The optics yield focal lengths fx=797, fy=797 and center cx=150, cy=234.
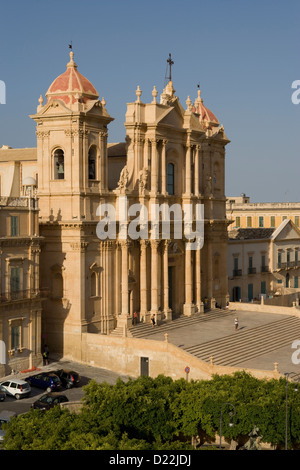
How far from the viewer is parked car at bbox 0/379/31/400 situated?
141 ft

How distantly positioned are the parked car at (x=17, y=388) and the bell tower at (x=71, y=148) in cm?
1240

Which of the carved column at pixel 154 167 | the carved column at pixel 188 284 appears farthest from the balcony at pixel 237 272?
the carved column at pixel 154 167

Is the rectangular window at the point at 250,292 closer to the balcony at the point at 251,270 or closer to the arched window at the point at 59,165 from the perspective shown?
the balcony at the point at 251,270

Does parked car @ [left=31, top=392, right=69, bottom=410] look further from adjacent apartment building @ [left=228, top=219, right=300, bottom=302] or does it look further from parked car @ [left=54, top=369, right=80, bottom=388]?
adjacent apartment building @ [left=228, top=219, right=300, bottom=302]

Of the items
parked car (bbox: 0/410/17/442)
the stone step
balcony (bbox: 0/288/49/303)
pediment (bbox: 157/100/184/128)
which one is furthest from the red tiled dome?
parked car (bbox: 0/410/17/442)

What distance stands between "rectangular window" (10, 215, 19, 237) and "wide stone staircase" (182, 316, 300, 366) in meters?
12.7

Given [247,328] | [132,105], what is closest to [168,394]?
[247,328]

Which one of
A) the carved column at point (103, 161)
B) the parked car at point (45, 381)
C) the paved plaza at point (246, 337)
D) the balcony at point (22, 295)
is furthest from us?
the carved column at point (103, 161)

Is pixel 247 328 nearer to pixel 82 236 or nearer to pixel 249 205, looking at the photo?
pixel 82 236

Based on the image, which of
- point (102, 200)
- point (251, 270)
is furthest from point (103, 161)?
point (251, 270)

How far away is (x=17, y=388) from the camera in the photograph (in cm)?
4312

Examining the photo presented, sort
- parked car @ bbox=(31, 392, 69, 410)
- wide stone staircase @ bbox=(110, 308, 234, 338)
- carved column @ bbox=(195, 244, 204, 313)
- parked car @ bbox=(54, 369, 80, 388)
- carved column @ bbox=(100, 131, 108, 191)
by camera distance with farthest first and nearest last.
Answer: carved column @ bbox=(195, 244, 204, 313) < wide stone staircase @ bbox=(110, 308, 234, 338) < carved column @ bbox=(100, 131, 108, 191) < parked car @ bbox=(54, 369, 80, 388) < parked car @ bbox=(31, 392, 69, 410)

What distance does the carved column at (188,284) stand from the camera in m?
60.7

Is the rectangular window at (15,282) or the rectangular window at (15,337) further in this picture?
the rectangular window at (15,337)
